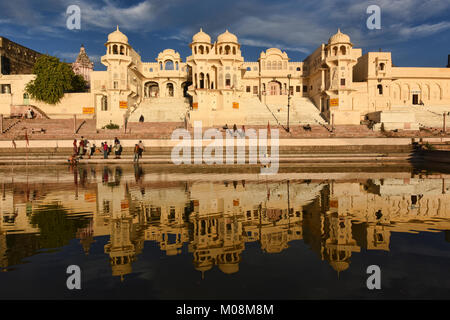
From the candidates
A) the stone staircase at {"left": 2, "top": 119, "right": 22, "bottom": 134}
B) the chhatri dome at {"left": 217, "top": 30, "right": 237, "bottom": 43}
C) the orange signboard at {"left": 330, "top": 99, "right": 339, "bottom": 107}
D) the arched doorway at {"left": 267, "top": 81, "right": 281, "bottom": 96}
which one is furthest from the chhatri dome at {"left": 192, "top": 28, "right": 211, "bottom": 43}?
the stone staircase at {"left": 2, "top": 119, "right": 22, "bottom": 134}

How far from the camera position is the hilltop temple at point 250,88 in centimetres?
3931

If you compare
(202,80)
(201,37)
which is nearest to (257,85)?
(202,80)

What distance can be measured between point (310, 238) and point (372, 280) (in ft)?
5.42

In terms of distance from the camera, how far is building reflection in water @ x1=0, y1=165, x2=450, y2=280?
17.0 feet

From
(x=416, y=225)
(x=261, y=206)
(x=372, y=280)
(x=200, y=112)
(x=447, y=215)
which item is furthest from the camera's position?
(x=200, y=112)

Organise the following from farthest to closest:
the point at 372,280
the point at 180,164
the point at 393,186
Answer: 1. the point at 180,164
2. the point at 393,186
3. the point at 372,280

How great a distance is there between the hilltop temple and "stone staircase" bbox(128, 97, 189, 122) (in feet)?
0.44

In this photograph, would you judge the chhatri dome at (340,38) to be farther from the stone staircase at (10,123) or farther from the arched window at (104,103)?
the stone staircase at (10,123)

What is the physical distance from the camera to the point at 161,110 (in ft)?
137

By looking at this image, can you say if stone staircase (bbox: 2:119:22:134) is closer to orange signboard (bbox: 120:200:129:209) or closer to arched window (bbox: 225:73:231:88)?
arched window (bbox: 225:73:231:88)

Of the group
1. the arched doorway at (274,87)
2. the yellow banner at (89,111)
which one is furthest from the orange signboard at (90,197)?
the arched doorway at (274,87)

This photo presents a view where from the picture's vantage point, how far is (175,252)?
504cm
